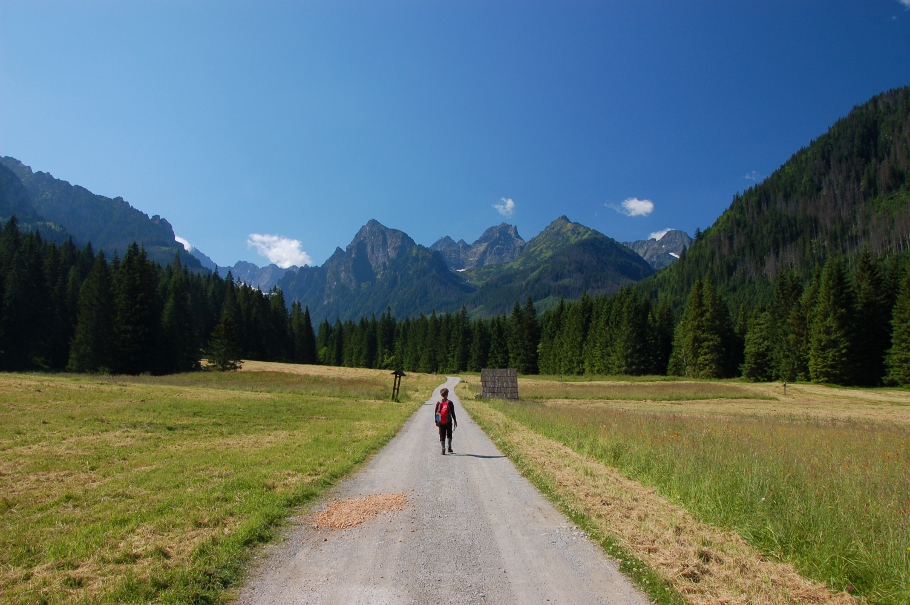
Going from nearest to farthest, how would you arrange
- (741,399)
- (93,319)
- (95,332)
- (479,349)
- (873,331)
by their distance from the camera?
(741,399)
(95,332)
(93,319)
(873,331)
(479,349)

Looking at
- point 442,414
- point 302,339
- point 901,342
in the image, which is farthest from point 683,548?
point 302,339

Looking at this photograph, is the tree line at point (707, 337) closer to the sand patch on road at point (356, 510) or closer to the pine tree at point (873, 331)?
the pine tree at point (873, 331)

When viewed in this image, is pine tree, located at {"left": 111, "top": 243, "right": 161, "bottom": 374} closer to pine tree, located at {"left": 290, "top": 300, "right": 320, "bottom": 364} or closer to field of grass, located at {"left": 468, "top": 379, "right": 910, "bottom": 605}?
field of grass, located at {"left": 468, "top": 379, "right": 910, "bottom": 605}

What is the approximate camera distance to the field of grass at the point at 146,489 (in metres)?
5.70

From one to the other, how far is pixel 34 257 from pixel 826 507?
317 ft

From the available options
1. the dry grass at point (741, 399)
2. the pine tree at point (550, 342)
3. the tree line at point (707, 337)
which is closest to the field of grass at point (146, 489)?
the dry grass at point (741, 399)

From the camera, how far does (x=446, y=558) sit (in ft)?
21.9

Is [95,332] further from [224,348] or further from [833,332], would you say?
[833,332]

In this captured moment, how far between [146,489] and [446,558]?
25.9ft

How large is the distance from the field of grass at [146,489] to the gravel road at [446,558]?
2.67ft

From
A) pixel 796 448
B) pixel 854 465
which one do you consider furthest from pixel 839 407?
pixel 854 465

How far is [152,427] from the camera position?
19.7 m

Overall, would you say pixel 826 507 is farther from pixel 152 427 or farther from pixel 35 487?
pixel 152 427

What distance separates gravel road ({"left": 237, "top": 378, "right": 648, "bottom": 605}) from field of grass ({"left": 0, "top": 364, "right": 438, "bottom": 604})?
815mm
